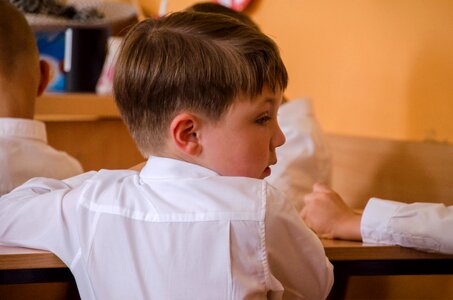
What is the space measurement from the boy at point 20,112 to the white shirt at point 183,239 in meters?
0.39

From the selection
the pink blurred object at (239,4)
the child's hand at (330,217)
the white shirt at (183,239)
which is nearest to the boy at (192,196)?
the white shirt at (183,239)

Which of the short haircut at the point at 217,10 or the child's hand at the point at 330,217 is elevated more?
the short haircut at the point at 217,10

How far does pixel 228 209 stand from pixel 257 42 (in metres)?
0.23

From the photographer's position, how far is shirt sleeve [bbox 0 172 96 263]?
3.79 feet

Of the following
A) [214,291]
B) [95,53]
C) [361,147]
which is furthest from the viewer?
[95,53]

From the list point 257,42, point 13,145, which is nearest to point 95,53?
point 13,145

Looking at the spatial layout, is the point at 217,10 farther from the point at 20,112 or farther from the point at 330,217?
the point at 330,217

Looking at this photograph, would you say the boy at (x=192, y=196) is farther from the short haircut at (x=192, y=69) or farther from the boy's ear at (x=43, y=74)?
the boy's ear at (x=43, y=74)

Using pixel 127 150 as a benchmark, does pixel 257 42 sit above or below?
above

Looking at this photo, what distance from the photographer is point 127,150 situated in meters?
2.87

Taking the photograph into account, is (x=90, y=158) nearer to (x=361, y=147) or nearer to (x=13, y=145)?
(x=361, y=147)

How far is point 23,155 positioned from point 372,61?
1010 mm

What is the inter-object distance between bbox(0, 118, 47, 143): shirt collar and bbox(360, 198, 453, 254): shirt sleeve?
0.63 metres

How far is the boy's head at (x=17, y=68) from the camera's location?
159 centimetres
